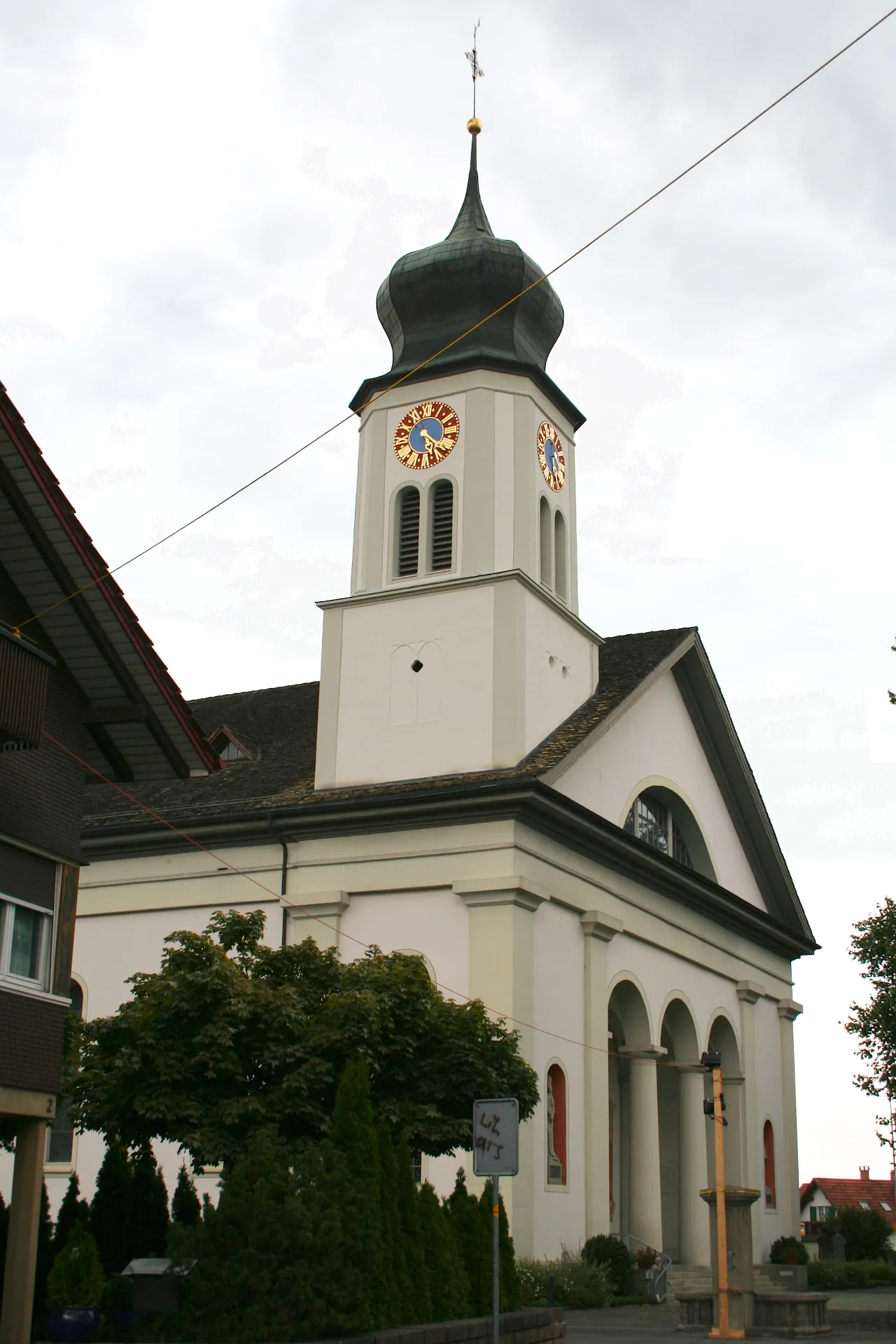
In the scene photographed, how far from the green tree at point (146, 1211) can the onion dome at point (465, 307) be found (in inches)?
678

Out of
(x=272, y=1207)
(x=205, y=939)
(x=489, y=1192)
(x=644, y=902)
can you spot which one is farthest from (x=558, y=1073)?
(x=272, y=1207)


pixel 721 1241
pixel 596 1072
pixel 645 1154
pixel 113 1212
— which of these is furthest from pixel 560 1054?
pixel 113 1212

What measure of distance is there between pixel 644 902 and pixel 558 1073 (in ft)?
17.0

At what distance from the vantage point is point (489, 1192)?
20.0 metres

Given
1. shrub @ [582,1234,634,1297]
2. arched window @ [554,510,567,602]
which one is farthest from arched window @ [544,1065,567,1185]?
arched window @ [554,510,567,602]

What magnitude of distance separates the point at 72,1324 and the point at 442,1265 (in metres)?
3.70

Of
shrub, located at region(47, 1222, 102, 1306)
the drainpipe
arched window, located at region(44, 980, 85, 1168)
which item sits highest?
the drainpipe

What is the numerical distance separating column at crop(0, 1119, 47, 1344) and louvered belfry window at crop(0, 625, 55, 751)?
148 inches

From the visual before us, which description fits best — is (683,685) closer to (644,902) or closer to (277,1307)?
(644,902)

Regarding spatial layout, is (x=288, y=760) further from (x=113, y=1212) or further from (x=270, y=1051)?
(x=270, y=1051)

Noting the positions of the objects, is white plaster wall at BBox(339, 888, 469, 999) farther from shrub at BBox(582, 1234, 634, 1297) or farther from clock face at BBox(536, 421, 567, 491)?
clock face at BBox(536, 421, 567, 491)

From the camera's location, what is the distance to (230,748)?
34.7 m

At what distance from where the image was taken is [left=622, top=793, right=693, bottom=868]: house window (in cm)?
3331

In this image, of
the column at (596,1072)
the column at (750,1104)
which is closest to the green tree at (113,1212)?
the column at (596,1072)
